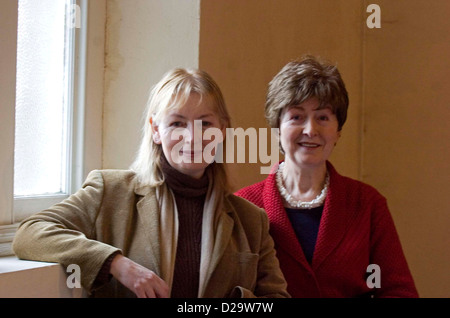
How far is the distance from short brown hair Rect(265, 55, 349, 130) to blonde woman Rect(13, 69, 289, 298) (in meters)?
0.28

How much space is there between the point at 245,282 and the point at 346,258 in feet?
1.19

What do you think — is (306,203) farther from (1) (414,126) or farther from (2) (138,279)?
(1) (414,126)

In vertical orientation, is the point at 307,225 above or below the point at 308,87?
below

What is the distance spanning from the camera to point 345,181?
192 cm

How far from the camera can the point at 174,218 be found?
1.55m

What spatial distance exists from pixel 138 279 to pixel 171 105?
44 cm

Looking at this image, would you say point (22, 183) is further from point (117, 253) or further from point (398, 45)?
point (398, 45)

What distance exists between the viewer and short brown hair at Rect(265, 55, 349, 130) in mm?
1828

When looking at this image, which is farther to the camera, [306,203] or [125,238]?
[306,203]

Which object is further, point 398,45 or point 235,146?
point 398,45

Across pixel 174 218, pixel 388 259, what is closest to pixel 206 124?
pixel 174 218

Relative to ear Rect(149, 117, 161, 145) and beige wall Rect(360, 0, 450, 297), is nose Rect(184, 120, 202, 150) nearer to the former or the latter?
ear Rect(149, 117, 161, 145)

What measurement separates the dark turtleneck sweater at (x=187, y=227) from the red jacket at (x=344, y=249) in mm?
322
